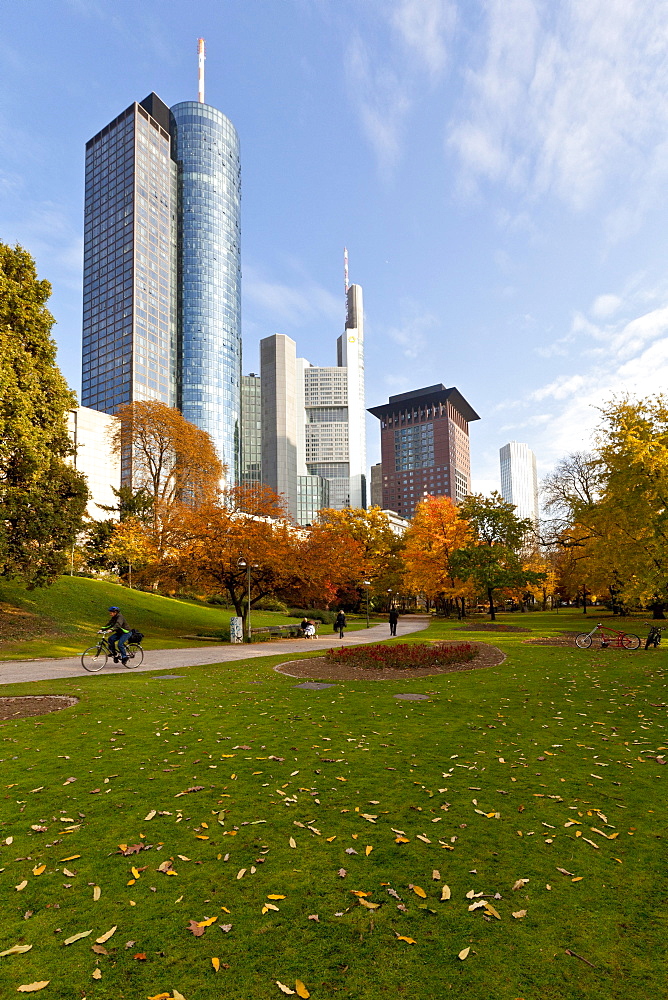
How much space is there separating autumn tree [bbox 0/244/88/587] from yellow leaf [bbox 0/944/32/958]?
21865 mm

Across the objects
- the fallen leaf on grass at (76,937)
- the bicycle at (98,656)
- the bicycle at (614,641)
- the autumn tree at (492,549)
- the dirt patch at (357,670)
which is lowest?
the bicycle at (614,641)

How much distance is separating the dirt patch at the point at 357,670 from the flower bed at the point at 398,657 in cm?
18

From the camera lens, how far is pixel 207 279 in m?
151

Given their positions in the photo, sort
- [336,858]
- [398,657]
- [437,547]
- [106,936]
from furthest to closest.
→ 1. [437,547]
2. [398,657]
3. [336,858]
4. [106,936]

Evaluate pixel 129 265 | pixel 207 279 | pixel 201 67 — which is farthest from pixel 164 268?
pixel 201 67

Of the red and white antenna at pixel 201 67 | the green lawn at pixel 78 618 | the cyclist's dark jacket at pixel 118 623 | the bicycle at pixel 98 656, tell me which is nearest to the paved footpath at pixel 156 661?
the bicycle at pixel 98 656

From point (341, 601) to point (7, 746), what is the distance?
51.6 metres

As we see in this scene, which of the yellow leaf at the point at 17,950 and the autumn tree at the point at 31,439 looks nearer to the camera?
the yellow leaf at the point at 17,950

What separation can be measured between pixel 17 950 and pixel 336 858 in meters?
2.35

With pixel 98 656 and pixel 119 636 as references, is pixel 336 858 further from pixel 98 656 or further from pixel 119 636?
pixel 98 656

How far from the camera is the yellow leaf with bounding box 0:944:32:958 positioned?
3.17 m

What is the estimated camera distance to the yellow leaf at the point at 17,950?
3.17 meters

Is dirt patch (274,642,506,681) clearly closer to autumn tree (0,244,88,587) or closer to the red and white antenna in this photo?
autumn tree (0,244,88,587)

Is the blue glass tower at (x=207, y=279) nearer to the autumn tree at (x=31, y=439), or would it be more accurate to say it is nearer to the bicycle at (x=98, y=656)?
the autumn tree at (x=31, y=439)
